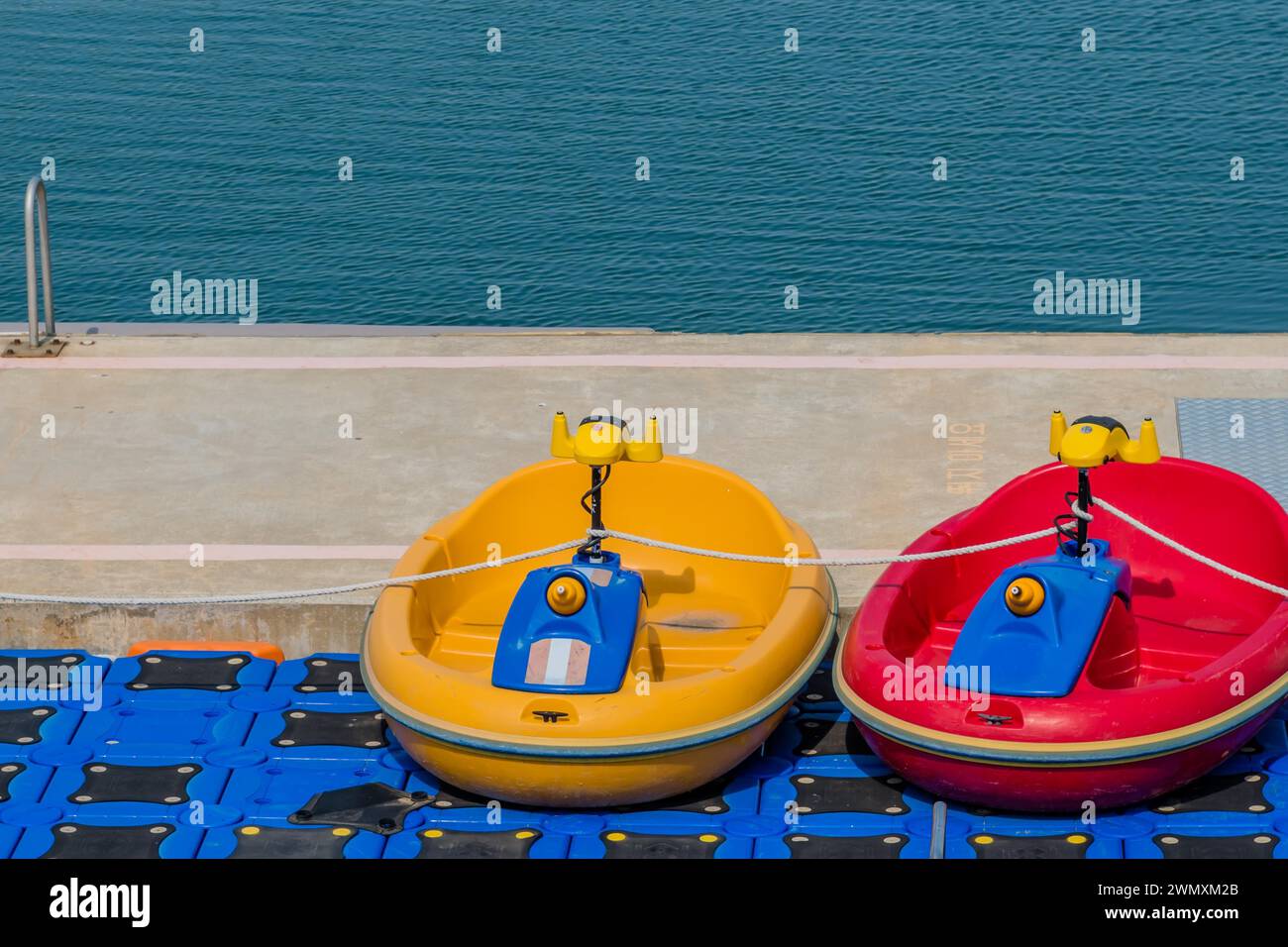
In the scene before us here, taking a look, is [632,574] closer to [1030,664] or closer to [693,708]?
[693,708]

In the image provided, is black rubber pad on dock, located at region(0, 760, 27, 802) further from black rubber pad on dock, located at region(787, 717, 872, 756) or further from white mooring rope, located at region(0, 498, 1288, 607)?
black rubber pad on dock, located at region(787, 717, 872, 756)

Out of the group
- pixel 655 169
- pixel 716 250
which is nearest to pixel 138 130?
pixel 655 169

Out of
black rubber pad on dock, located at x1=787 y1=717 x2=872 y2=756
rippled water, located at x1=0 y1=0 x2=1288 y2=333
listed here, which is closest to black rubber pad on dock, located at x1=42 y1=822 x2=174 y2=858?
black rubber pad on dock, located at x1=787 y1=717 x2=872 y2=756

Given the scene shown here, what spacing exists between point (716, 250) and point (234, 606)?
30.0ft

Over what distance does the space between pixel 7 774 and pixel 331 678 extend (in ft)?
4.79

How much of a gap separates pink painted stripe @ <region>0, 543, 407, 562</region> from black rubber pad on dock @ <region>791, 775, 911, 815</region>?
250 cm

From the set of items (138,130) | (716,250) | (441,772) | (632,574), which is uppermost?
(138,130)

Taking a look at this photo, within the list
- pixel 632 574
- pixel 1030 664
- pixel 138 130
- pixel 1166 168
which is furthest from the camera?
pixel 138 130

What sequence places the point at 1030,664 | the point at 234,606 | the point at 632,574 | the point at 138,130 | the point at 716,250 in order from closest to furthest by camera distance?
1. the point at 1030,664
2. the point at 632,574
3. the point at 234,606
4. the point at 716,250
5. the point at 138,130

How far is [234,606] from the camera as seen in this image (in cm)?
899

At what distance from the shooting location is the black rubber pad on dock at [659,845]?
7.34m

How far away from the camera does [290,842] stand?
7.46m
